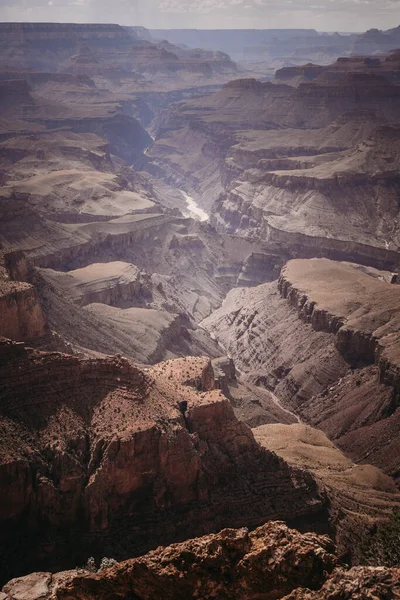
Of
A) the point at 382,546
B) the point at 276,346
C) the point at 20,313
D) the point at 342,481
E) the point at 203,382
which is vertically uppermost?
the point at 20,313

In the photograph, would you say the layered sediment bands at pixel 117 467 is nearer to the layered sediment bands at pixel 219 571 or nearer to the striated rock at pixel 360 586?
the layered sediment bands at pixel 219 571

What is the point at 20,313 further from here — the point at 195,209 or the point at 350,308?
the point at 195,209

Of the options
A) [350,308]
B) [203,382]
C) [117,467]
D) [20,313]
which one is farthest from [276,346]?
[117,467]

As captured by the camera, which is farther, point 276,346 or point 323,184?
point 323,184

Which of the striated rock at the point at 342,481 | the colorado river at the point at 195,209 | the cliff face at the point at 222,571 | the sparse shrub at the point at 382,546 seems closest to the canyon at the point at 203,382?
the cliff face at the point at 222,571

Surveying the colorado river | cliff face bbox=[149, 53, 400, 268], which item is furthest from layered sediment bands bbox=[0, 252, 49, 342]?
the colorado river

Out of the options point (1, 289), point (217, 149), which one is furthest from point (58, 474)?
point (217, 149)
